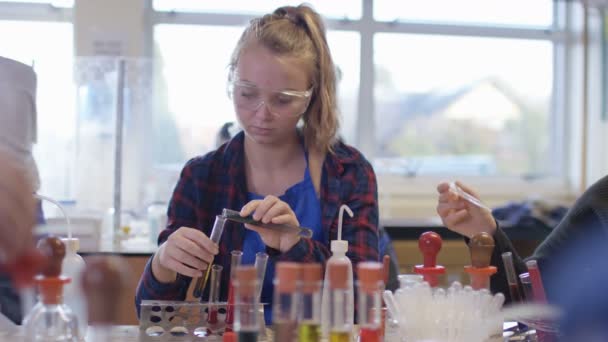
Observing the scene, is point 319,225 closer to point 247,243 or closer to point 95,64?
point 247,243

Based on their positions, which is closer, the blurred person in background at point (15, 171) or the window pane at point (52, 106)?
the blurred person in background at point (15, 171)

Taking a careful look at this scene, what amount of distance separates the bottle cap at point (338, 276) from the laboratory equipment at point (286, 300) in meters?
0.05

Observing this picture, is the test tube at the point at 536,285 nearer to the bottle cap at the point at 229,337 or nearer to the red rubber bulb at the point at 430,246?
the red rubber bulb at the point at 430,246

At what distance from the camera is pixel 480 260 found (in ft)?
3.69

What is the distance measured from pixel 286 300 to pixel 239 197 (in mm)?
708

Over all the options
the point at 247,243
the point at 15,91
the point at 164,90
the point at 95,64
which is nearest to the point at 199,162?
the point at 247,243

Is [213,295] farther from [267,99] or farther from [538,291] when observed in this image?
[538,291]

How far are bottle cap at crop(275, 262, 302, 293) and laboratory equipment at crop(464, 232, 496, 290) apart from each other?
38 cm

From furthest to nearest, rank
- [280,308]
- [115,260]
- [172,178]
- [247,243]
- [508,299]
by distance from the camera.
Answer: [172,178]
[247,243]
[508,299]
[280,308]
[115,260]

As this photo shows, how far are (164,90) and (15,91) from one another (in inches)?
76.0

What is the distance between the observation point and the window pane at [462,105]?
12.5ft

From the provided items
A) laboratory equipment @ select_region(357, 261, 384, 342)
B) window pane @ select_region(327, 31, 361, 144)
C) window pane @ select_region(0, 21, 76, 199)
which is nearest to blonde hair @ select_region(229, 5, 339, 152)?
laboratory equipment @ select_region(357, 261, 384, 342)

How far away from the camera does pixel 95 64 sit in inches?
119

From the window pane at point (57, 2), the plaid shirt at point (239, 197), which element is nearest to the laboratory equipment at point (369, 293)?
the plaid shirt at point (239, 197)
